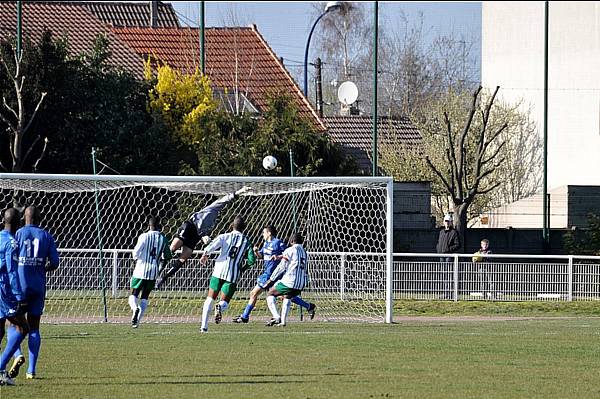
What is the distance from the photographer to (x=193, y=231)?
80.1 ft

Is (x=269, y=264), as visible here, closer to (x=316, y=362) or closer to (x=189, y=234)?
(x=189, y=234)

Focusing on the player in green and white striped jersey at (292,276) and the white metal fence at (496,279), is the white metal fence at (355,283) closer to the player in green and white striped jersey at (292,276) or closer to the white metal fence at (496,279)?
the white metal fence at (496,279)

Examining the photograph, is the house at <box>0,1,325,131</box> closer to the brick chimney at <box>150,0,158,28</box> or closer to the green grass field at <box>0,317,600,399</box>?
the brick chimney at <box>150,0,158,28</box>

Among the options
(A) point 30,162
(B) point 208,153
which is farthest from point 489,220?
(A) point 30,162

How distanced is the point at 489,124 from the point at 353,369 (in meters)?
36.1

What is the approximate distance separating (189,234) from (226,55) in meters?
27.2

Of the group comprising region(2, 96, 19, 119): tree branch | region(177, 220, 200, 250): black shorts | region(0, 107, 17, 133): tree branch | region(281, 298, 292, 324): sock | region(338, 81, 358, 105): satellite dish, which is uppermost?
region(338, 81, 358, 105): satellite dish

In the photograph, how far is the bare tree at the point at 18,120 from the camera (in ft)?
95.1

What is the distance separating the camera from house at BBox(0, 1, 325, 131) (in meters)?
47.9

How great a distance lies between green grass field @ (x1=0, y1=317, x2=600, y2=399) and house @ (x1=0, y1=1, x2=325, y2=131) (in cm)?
2734

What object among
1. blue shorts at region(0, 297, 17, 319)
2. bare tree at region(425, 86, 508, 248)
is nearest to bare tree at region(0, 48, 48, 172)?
bare tree at region(425, 86, 508, 248)

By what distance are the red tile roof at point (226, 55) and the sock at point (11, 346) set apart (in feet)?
115

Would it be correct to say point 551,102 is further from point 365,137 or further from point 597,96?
point 365,137

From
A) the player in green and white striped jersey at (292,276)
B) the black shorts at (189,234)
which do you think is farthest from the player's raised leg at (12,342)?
the black shorts at (189,234)
